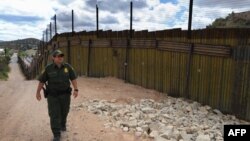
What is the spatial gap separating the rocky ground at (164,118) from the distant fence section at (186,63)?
510mm

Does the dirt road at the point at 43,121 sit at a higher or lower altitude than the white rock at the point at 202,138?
higher

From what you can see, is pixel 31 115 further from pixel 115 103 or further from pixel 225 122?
pixel 225 122

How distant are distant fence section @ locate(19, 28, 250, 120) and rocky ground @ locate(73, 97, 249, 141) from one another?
0.51 meters

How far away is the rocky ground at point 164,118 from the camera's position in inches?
292

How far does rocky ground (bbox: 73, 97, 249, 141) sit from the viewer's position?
7.41 metres

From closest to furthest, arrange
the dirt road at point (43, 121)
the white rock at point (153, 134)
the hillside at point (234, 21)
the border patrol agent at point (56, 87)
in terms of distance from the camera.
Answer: the border patrol agent at point (56, 87) < the dirt road at point (43, 121) < the white rock at point (153, 134) < the hillside at point (234, 21)

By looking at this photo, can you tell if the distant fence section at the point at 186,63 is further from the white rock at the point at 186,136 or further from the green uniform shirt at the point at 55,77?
the green uniform shirt at the point at 55,77

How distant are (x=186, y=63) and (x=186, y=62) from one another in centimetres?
3

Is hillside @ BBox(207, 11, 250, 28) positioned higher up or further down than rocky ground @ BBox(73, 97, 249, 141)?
higher up

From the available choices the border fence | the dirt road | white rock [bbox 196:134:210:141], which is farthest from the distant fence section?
white rock [bbox 196:134:210:141]

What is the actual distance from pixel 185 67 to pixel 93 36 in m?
7.86

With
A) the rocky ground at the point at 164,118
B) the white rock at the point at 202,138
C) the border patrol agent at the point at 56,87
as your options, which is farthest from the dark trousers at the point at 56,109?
the white rock at the point at 202,138

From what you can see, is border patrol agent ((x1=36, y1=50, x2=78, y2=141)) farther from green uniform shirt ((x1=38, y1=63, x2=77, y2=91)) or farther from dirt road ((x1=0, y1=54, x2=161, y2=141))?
dirt road ((x1=0, y1=54, x2=161, y2=141))

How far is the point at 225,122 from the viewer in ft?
29.5
